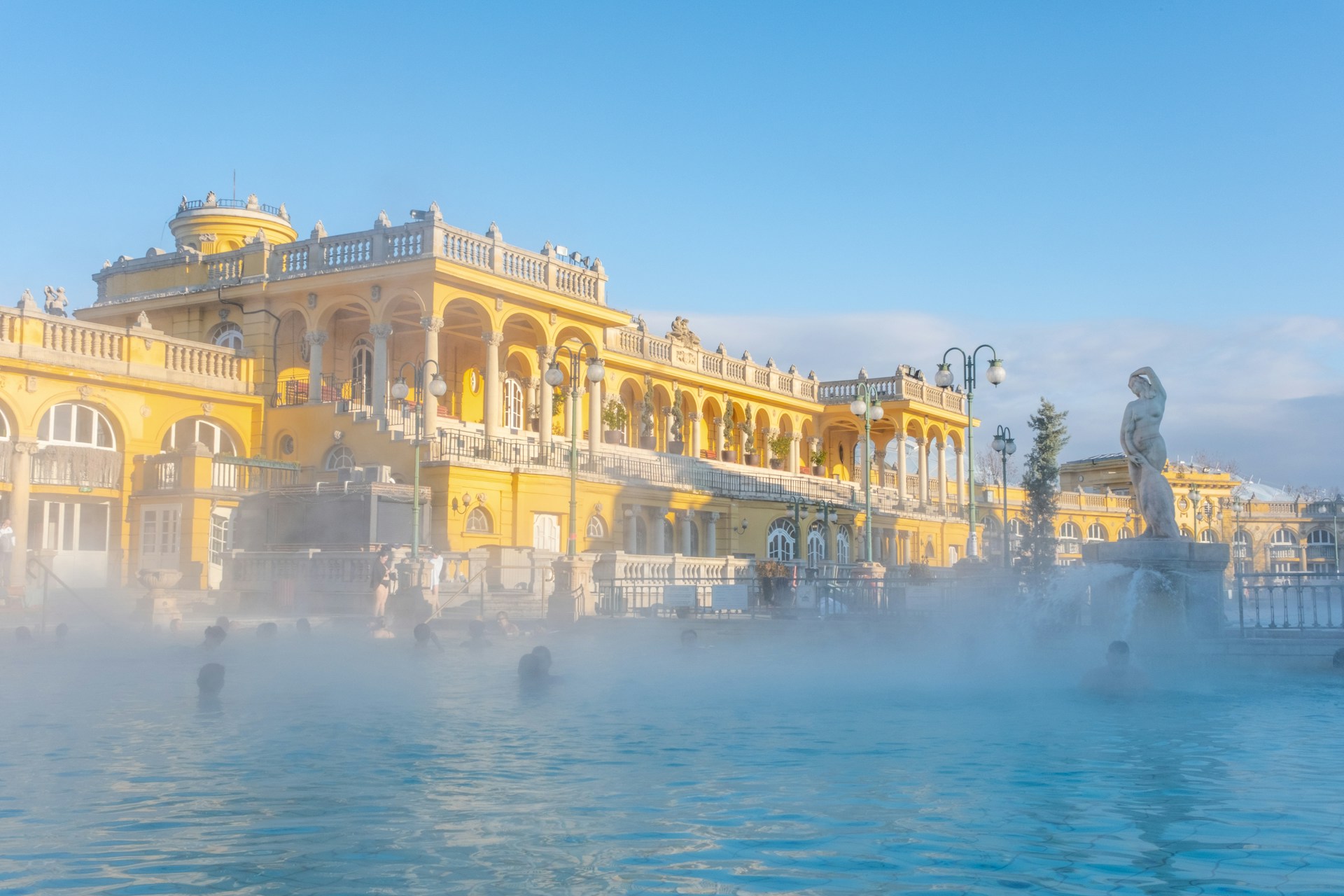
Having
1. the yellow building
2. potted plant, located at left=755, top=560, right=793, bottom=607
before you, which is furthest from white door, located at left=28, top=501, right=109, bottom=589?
potted plant, located at left=755, top=560, right=793, bottom=607

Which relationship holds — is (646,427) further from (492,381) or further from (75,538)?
(75,538)

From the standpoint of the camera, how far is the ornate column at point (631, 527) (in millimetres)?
39062

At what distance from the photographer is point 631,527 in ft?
130

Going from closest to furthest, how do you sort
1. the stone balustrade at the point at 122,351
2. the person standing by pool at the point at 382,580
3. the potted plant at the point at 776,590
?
the person standing by pool at the point at 382,580, the potted plant at the point at 776,590, the stone balustrade at the point at 122,351

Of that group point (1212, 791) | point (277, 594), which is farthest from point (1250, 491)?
point (1212, 791)

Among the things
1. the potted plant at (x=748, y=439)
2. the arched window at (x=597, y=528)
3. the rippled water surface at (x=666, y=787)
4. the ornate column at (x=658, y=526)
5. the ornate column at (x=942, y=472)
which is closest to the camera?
the rippled water surface at (x=666, y=787)

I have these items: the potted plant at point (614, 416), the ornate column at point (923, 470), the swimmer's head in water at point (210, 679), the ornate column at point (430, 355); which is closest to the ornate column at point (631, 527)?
the potted plant at point (614, 416)

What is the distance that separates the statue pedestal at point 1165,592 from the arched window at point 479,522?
20096 millimetres

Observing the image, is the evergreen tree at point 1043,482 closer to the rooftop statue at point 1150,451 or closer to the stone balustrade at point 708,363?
the stone balustrade at point 708,363

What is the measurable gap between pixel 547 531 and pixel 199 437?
33.2ft

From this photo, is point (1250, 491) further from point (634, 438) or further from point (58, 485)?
point (58, 485)

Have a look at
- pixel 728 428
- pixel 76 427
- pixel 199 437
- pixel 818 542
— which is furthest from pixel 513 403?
pixel 76 427

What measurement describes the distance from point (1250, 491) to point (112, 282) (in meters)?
76.1

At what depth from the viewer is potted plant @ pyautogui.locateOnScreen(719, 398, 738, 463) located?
162ft
